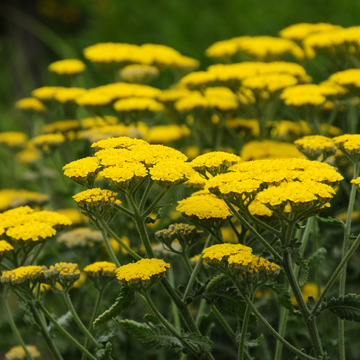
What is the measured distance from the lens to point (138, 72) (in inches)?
109

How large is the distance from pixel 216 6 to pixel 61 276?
21.3 feet

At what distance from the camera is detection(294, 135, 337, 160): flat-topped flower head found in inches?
64.1

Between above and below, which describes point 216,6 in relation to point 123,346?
above

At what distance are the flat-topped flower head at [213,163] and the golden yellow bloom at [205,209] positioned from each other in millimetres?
107

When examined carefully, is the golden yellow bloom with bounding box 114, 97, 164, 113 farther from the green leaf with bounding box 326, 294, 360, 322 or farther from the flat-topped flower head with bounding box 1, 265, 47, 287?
the green leaf with bounding box 326, 294, 360, 322

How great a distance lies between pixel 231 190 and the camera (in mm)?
1198

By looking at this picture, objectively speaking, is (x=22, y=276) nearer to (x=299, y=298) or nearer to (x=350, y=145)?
(x=299, y=298)

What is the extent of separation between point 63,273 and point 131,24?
716cm

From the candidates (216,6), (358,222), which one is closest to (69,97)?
(358,222)

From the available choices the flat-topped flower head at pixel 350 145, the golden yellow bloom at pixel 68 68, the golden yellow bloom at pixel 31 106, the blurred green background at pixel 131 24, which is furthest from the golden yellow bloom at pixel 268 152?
the blurred green background at pixel 131 24

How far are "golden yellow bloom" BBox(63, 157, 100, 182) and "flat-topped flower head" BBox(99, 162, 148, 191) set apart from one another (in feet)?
0.18

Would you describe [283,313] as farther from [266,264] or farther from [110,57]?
[110,57]

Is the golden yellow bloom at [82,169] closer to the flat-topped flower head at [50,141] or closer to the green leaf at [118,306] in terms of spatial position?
the green leaf at [118,306]

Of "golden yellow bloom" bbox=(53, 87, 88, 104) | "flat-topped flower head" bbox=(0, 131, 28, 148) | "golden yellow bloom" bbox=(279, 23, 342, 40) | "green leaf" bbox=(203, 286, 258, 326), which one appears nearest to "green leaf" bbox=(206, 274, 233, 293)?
"green leaf" bbox=(203, 286, 258, 326)
